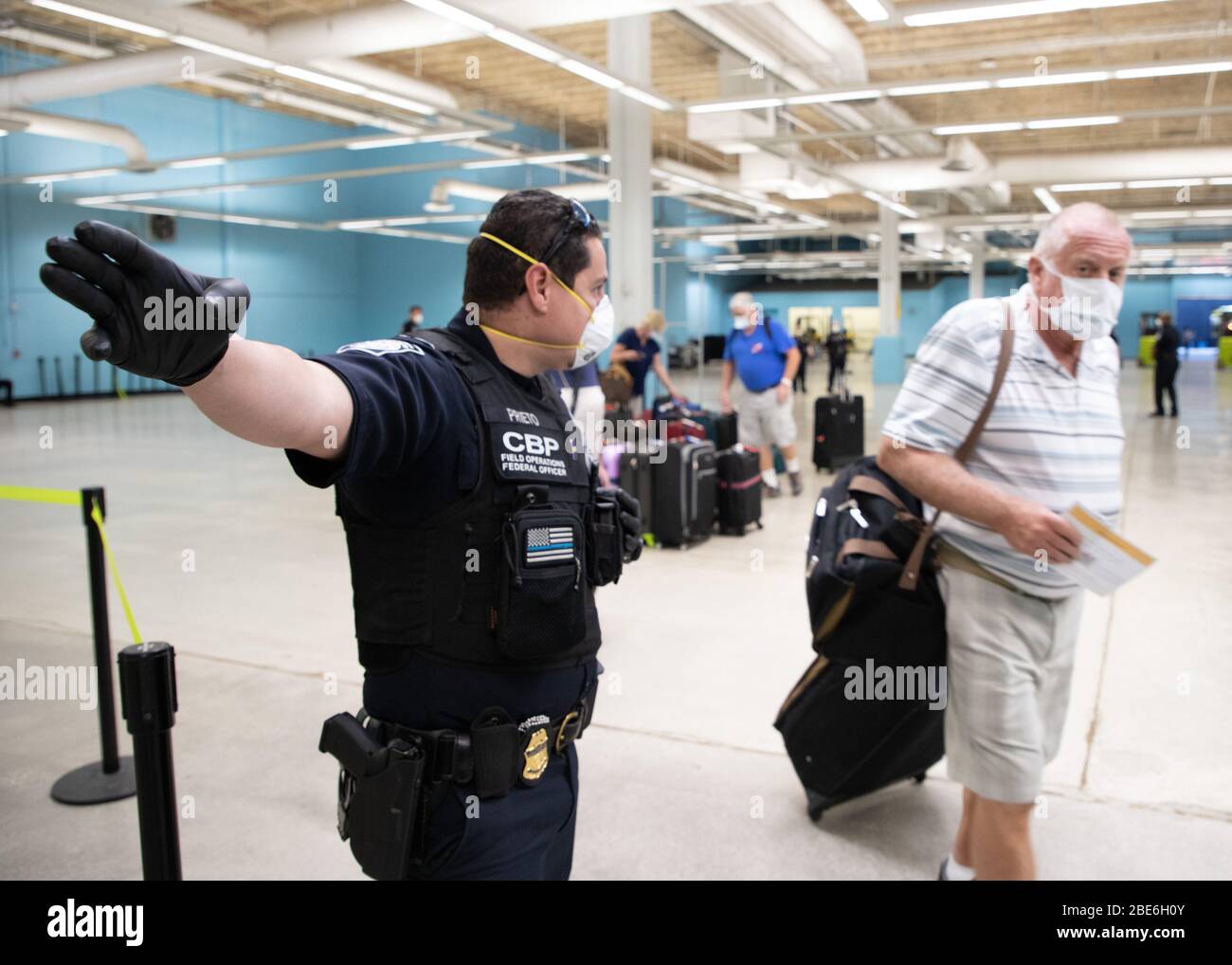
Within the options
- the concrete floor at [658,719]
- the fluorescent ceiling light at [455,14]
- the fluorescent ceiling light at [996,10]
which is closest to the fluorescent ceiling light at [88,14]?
the fluorescent ceiling light at [455,14]

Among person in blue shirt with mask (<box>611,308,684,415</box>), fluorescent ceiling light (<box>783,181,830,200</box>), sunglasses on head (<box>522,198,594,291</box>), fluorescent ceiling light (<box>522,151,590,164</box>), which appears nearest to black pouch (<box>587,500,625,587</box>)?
sunglasses on head (<box>522,198,594,291</box>)

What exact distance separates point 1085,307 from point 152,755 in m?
2.16

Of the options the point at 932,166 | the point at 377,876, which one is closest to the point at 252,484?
the point at 377,876

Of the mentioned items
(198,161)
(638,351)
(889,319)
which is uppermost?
(198,161)

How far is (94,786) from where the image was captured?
3.20 meters

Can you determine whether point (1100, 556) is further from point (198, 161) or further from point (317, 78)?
point (198, 161)

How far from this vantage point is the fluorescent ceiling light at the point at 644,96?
9250mm

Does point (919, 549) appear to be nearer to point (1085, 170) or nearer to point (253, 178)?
point (1085, 170)

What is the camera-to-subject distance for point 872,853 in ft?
9.14

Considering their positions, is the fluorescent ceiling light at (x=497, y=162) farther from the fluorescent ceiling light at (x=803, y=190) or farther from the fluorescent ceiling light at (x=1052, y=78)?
the fluorescent ceiling light at (x=1052, y=78)

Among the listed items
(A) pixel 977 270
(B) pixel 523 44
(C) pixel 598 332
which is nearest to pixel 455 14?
(B) pixel 523 44

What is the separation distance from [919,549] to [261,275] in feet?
72.7

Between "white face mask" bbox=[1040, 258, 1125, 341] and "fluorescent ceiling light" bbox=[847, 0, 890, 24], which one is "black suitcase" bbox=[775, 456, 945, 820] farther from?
"fluorescent ceiling light" bbox=[847, 0, 890, 24]

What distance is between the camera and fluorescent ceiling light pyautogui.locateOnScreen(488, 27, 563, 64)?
7.55 meters
